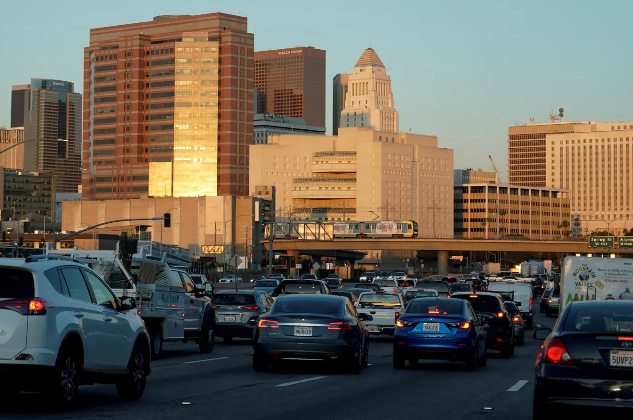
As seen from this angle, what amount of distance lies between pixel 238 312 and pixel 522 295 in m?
19.1

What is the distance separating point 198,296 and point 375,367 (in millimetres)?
5648

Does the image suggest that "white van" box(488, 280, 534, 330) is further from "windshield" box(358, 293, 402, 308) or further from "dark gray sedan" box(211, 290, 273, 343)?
"dark gray sedan" box(211, 290, 273, 343)

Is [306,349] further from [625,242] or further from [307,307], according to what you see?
[625,242]

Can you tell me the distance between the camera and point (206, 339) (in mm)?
A: 26344

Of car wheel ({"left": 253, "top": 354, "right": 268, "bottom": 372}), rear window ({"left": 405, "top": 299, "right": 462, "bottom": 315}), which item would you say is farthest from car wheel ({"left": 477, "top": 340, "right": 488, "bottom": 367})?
car wheel ({"left": 253, "top": 354, "right": 268, "bottom": 372})

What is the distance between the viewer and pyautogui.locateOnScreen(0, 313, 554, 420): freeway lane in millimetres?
13555

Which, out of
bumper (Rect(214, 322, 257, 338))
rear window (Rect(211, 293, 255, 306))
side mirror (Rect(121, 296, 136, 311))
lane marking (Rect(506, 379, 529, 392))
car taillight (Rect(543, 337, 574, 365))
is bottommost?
bumper (Rect(214, 322, 257, 338))

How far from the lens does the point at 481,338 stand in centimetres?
2280

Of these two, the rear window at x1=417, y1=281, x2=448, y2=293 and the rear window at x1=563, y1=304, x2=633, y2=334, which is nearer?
the rear window at x1=563, y1=304, x2=633, y2=334

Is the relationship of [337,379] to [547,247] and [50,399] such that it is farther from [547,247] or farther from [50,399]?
[547,247]

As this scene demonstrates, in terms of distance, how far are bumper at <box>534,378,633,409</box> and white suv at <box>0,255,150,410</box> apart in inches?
217

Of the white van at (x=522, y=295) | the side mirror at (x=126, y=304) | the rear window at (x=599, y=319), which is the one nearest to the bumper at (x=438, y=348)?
the side mirror at (x=126, y=304)

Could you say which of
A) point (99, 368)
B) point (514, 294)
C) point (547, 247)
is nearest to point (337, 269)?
point (547, 247)

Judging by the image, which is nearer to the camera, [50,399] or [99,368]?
[50,399]
